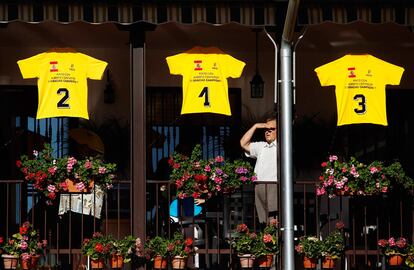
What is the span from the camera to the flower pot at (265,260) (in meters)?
11.9

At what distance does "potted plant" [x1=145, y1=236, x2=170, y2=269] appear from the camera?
11836mm

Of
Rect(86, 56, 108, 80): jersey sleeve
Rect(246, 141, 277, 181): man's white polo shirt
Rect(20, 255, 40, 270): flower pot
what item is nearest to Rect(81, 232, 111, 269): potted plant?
Rect(20, 255, 40, 270): flower pot

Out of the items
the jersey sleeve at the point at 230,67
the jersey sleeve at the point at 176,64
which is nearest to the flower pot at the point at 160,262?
the jersey sleeve at the point at 176,64

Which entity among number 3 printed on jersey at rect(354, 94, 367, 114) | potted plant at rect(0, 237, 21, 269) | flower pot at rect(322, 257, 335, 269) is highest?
number 3 printed on jersey at rect(354, 94, 367, 114)

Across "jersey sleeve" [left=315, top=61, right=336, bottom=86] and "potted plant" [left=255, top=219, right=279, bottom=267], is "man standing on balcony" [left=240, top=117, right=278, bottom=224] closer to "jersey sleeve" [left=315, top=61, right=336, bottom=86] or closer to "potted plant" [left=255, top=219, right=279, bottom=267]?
"potted plant" [left=255, top=219, right=279, bottom=267]

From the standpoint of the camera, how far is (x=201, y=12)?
11938 mm

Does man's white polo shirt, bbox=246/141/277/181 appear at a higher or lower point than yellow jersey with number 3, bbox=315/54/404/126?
lower

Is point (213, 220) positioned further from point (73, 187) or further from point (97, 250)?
point (97, 250)

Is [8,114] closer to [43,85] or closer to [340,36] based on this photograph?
[43,85]

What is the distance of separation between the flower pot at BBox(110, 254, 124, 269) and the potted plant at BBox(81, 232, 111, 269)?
3.1 inches

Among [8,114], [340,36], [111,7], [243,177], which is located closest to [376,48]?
[340,36]

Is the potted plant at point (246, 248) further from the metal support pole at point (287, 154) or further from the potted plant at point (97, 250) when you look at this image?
the potted plant at point (97, 250)

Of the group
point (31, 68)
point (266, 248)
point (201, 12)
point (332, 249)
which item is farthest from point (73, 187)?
point (332, 249)

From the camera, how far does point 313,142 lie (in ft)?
50.8
